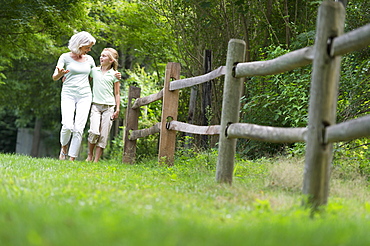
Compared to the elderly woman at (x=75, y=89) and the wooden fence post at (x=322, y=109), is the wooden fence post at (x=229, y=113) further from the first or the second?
the elderly woman at (x=75, y=89)

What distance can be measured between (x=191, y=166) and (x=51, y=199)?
3.59m

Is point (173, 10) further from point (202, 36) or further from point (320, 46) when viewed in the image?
point (320, 46)

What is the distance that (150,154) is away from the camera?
10.8 metres

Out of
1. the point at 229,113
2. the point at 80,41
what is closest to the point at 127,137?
the point at 80,41

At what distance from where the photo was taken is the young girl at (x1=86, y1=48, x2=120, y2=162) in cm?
898

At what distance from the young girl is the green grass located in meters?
3.72

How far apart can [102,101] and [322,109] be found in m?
5.87

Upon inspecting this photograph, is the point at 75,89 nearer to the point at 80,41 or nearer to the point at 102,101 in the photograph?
the point at 102,101

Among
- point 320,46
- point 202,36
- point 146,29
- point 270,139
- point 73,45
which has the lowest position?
point 270,139

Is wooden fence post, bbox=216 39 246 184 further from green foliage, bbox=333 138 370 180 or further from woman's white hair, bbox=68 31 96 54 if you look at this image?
woman's white hair, bbox=68 31 96 54

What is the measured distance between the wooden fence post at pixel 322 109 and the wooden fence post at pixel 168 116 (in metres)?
4.17

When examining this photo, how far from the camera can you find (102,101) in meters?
9.01

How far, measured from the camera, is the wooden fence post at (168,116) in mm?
7758

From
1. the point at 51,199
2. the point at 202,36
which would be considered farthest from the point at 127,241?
the point at 202,36
